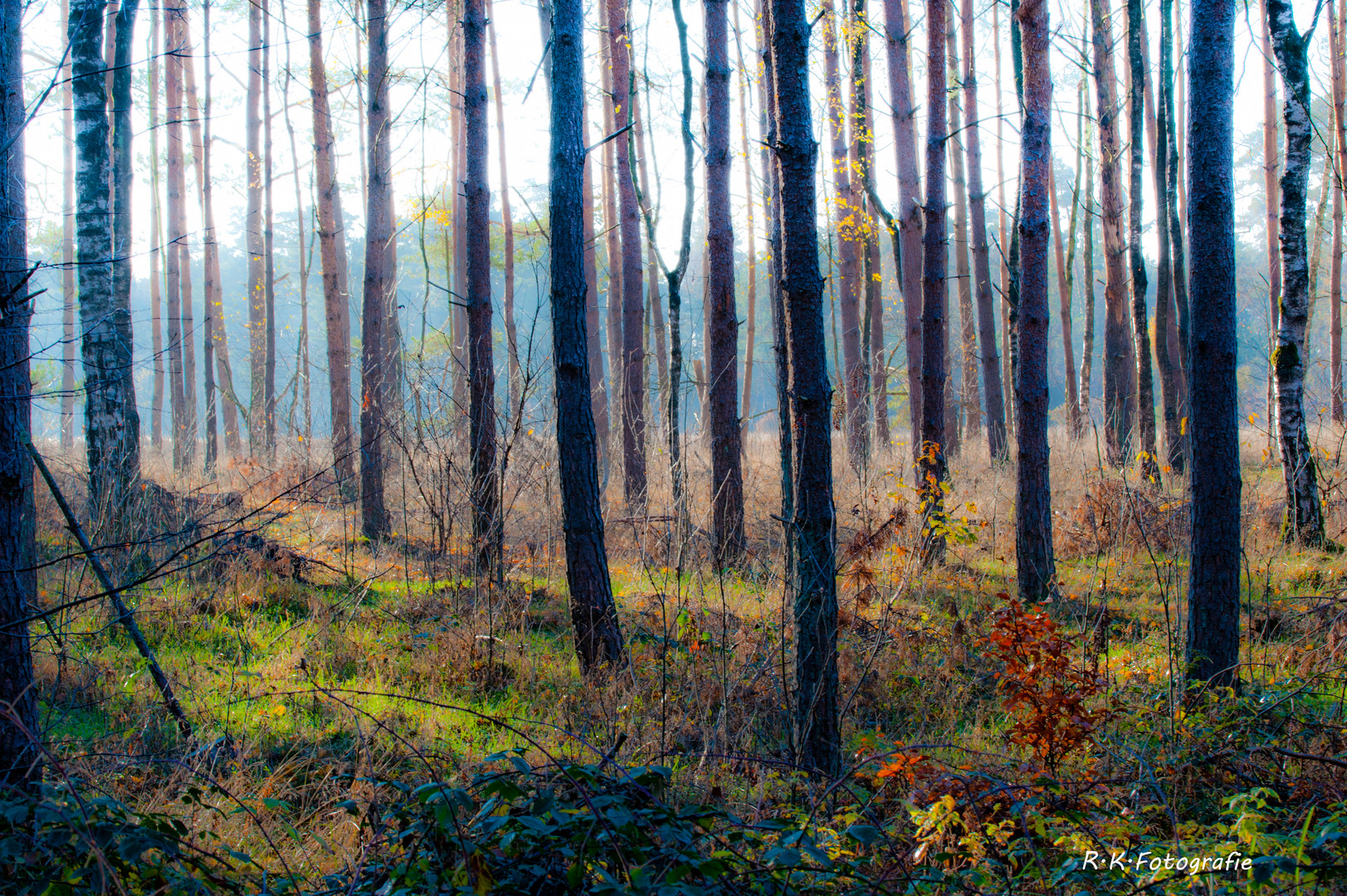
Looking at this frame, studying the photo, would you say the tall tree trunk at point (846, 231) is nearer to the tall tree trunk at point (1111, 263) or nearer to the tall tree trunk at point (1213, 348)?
the tall tree trunk at point (1111, 263)

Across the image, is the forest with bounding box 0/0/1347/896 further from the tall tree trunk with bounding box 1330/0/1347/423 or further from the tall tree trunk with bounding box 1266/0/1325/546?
the tall tree trunk with bounding box 1330/0/1347/423

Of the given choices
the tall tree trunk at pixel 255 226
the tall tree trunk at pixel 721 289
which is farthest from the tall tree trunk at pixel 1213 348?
the tall tree trunk at pixel 255 226

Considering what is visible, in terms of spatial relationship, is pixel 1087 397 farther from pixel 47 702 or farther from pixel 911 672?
pixel 47 702

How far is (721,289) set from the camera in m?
7.75

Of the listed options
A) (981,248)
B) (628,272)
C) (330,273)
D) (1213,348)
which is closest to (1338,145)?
(981,248)

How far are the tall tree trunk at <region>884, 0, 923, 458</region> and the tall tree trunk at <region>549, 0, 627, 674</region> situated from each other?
5299 mm

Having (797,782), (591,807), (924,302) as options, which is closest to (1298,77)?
(924,302)

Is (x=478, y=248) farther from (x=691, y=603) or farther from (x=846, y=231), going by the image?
(x=846, y=231)

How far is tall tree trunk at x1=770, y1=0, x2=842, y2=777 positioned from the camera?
338 centimetres

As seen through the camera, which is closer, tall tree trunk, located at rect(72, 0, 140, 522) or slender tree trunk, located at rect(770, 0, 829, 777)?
slender tree trunk, located at rect(770, 0, 829, 777)

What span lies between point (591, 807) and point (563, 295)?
143 inches

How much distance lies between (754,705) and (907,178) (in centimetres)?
887

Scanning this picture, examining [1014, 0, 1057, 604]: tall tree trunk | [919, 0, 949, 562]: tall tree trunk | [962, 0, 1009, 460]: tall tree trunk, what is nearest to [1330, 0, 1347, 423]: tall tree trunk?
[962, 0, 1009, 460]: tall tree trunk

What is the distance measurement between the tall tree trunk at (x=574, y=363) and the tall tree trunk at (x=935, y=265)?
3.64 metres
